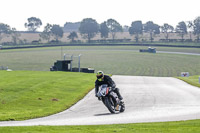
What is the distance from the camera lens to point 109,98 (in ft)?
63.8

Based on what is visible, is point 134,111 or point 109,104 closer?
point 109,104

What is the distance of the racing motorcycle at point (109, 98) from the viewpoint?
19109 millimetres

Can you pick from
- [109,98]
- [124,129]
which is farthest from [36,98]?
[124,129]

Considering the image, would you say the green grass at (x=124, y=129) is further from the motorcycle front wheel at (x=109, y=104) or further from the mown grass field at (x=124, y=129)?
the motorcycle front wheel at (x=109, y=104)

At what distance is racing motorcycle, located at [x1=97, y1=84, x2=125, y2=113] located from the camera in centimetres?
1911

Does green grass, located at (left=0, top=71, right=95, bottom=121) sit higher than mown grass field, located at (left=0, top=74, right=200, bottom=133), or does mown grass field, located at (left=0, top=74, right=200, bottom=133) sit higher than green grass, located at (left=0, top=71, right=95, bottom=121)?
mown grass field, located at (left=0, top=74, right=200, bottom=133)

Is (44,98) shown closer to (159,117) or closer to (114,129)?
(159,117)

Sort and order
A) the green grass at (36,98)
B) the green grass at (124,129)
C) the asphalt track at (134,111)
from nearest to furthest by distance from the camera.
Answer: the green grass at (124,129), the asphalt track at (134,111), the green grass at (36,98)

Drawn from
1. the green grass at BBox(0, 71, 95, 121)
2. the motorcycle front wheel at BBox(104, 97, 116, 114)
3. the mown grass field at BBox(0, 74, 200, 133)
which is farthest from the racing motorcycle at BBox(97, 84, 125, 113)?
the mown grass field at BBox(0, 74, 200, 133)

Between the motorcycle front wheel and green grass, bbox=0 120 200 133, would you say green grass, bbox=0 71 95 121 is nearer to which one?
the motorcycle front wheel

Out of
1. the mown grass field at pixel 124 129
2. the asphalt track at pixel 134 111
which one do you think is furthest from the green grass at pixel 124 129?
the asphalt track at pixel 134 111

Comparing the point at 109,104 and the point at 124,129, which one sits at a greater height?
the point at 124,129

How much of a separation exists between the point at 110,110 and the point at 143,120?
10.3 feet

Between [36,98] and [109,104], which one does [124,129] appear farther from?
[36,98]
